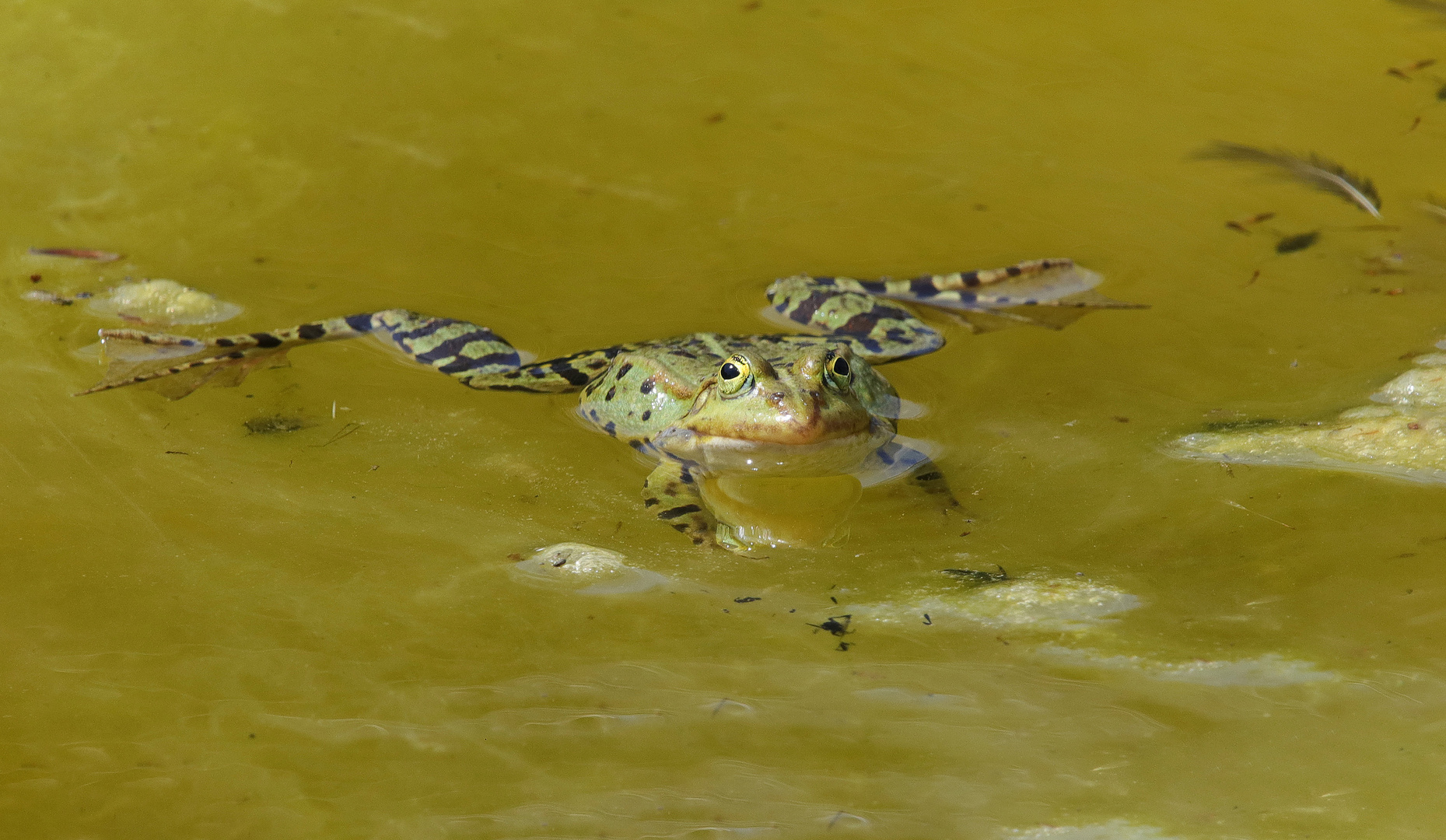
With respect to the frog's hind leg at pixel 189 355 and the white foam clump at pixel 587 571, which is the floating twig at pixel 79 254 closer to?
the frog's hind leg at pixel 189 355

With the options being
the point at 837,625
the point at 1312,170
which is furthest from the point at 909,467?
the point at 1312,170

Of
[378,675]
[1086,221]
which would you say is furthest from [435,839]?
[1086,221]

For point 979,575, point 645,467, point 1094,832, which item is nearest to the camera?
point 1094,832

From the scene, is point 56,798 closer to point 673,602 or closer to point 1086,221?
point 673,602

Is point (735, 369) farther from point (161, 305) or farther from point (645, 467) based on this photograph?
point (161, 305)

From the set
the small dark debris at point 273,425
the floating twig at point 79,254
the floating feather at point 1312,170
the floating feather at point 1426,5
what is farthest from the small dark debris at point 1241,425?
the floating twig at point 79,254
